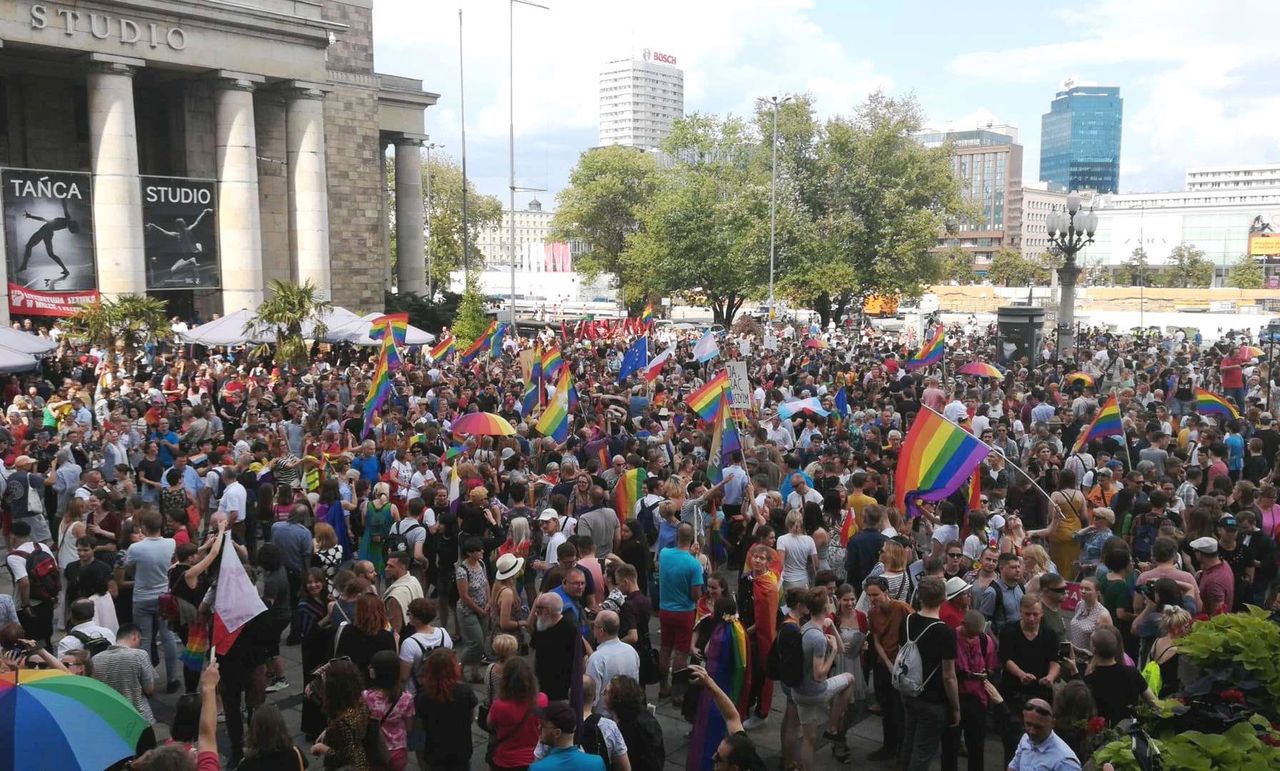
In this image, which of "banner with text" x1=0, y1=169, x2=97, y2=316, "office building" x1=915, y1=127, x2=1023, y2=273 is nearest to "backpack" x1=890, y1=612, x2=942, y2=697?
"banner with text" x1=0, y1=169, x2=97, y2=316

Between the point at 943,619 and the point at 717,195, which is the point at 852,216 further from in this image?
the point at 943,619

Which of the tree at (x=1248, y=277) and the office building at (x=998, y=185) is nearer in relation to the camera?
the tree at (x=1248, y=277)

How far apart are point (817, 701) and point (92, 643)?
15.7ft

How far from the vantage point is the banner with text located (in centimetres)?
2878

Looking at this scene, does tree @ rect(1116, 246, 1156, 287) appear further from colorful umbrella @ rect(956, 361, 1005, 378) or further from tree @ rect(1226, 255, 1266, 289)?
colorful umbrella @ rect(956, 361, 1005, 378)

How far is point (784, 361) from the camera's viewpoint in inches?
1050

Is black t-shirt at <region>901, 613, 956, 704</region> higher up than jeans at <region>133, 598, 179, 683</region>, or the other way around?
black t-shirt at <region>901, 613, 956, 704</region>

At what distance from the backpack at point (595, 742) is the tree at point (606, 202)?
247ft

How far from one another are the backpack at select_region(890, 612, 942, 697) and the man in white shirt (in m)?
5.19

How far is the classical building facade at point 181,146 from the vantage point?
29.5 m

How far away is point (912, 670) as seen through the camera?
640 centimetres

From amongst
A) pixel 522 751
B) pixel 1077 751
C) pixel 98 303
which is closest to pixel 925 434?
pixel 1077 751

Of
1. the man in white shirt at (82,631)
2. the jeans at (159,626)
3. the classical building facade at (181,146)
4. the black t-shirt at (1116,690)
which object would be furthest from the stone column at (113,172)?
the black t-shirt at (1116,690)

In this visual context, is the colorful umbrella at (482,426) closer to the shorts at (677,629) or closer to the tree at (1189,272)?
the shorts at (677,629)
